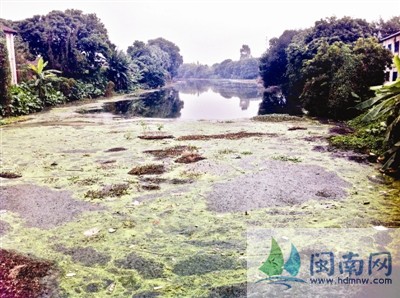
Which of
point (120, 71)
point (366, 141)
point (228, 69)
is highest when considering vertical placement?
point (228, 69)

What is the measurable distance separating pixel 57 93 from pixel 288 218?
26.6 metres

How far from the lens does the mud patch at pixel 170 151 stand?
994 centimetres

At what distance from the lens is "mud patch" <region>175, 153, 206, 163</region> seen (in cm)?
920

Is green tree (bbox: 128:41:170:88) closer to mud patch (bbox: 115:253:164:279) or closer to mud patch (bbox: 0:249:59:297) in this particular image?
mud patch (bbox: 0:249:59:297)

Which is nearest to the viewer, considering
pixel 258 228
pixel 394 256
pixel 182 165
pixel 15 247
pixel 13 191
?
pixel 394 256

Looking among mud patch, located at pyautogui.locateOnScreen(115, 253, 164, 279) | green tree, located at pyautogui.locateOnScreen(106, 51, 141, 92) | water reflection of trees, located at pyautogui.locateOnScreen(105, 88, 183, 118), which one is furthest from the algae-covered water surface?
green tree, located at pyautogui.locateOnScreen(106, 51, 141, 92)

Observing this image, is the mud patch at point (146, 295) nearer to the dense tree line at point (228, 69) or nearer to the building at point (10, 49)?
the building at point (10, 49)

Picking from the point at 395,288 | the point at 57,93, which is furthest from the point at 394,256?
the point at 57,93

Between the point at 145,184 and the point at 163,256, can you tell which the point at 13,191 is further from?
the point at 163,256

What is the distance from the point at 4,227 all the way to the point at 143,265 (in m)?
2.50

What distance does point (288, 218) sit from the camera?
546 cm

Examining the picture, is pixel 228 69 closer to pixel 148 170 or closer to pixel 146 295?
pixel 148 170

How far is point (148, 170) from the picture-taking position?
328 inches

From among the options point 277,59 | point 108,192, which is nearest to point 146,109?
point 108,192
